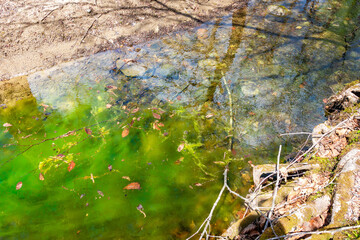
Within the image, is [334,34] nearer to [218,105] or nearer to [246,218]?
[218,105]

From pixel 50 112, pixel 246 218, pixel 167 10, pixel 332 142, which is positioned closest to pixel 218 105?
pixel 332 142

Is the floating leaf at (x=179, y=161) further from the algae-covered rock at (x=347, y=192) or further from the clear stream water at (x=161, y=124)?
the algae-covered rock at (x=347, y=192)

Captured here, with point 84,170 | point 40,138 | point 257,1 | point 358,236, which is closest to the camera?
point 358,236

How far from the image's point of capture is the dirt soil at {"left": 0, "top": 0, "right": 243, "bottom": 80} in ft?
13.4

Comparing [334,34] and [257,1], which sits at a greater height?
[257,1]

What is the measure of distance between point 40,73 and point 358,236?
4912 mm

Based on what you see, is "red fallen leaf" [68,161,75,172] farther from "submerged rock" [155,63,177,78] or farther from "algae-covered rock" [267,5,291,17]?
"algae-covered rock" [267,5,291,17]

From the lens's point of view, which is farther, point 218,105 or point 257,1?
point 257,1

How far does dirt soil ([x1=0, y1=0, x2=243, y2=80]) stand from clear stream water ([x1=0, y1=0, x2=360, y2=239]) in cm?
36

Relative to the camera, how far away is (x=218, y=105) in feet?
11.4

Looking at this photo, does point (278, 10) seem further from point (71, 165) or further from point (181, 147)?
point (71, 165)

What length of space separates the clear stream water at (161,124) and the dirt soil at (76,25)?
1.18 ft

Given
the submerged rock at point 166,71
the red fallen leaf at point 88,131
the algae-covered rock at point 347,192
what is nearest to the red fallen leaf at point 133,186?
the red fallen leaf at point 88,131

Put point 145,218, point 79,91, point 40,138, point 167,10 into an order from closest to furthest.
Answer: point 145,218
point 40,138
point 79,91
point 167,10
